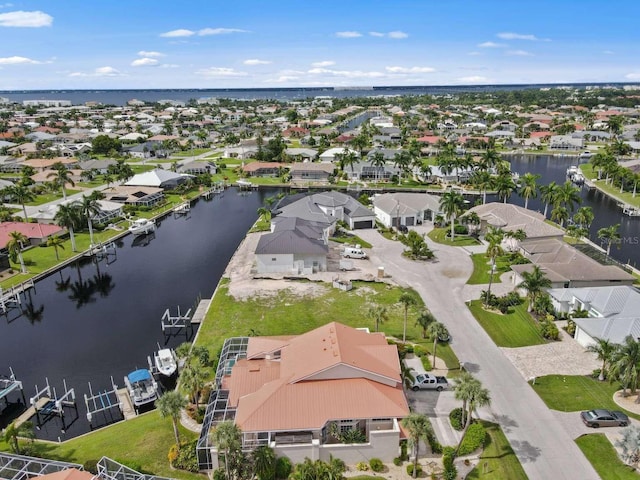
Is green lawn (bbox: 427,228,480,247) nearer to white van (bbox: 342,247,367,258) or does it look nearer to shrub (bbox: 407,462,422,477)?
white van (bbox: 342,247,367,258)

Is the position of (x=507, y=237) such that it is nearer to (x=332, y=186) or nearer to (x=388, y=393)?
(x=388, y=393)

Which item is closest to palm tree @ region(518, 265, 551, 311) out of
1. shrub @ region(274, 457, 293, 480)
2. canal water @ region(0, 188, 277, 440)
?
shrub @ region(274, 457, 293, 480)

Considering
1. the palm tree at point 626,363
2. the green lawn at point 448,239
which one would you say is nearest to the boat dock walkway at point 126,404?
the palm tree at point 626,363

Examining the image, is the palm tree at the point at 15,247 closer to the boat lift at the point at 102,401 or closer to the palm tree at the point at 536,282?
the boat lift at the point at 102,401

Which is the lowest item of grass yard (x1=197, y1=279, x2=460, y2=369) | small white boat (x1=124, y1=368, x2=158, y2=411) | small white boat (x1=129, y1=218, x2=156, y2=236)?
small white boat (x1=124, y1=368, x2=158, y2=411)

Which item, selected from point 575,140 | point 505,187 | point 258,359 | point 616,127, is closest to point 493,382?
point 258,359

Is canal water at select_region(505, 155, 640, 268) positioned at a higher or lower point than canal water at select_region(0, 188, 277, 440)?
higher

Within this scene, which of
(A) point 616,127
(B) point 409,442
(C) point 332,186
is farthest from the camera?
(A) point 616,127
